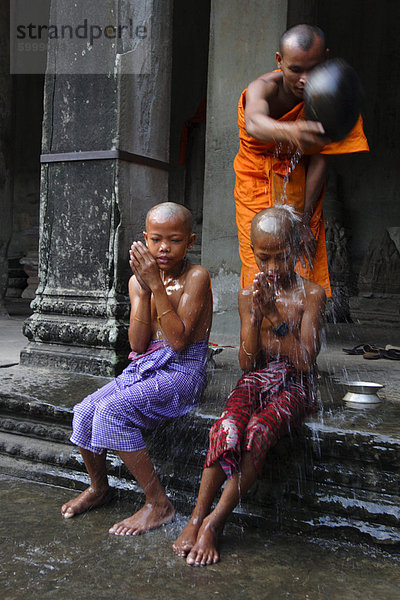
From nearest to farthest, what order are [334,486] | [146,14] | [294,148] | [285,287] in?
[334,486] < [285,287] < [294,148] < [146,14]

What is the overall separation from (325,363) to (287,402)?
5.59ft

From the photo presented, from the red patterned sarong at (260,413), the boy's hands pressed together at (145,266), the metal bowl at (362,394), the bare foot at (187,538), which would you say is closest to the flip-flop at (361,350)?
the metal bowl at (362,394)

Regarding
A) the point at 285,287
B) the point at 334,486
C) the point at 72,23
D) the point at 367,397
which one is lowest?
the point at 334,486

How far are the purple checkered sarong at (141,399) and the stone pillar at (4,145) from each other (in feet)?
16.6

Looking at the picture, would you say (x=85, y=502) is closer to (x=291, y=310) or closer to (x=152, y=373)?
(x=152, y=373)

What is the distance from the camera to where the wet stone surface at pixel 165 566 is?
183 centimetres

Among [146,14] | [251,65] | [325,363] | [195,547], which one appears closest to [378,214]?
[251,65]

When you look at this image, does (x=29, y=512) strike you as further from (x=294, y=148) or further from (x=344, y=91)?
(x=344, y=91)

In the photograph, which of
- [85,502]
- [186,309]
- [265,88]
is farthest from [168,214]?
[85,502]

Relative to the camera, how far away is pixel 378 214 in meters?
10.2

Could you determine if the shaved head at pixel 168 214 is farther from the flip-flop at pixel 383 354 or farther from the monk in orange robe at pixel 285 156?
the flip-flop at pixel 383 354

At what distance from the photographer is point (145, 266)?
2389 millimetres

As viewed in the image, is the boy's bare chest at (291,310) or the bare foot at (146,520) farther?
the boy's bare chest at (291,310)

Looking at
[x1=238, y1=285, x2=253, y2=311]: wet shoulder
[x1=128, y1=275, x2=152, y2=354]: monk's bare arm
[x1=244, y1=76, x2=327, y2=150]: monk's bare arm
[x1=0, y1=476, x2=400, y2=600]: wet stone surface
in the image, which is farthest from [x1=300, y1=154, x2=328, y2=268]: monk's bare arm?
[x1=0, y1=476, x2=400, y2=600]: wet stone surface
